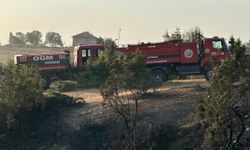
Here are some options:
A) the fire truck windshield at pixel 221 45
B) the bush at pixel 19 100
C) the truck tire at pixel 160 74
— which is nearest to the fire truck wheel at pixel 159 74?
the truck tire at pixel 160 74

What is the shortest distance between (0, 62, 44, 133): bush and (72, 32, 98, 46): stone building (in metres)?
57.9

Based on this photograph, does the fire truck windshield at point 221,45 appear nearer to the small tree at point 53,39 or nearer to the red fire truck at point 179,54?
the red fire truck at point 179,54

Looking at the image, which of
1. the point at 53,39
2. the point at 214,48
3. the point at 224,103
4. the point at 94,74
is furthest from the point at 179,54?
the point at 53,39

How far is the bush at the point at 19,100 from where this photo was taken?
27.2 m

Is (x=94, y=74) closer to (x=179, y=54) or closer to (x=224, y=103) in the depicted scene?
(x=179, y=54)

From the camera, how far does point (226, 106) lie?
59.6ft

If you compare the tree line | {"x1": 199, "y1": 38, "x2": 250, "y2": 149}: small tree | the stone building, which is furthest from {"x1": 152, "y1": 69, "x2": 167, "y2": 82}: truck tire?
the tree line

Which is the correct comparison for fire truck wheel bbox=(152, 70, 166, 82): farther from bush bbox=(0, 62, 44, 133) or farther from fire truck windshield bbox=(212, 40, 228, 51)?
bush bbox=(0, 62, 44, 133)

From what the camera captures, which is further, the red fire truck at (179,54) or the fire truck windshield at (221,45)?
the red fire truck at (179,54)

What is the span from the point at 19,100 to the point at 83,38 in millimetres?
59585

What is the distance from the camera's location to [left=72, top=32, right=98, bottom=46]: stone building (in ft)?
281

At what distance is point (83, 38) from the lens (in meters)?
86.4

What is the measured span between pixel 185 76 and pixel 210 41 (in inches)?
186

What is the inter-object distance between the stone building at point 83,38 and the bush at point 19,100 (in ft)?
190
